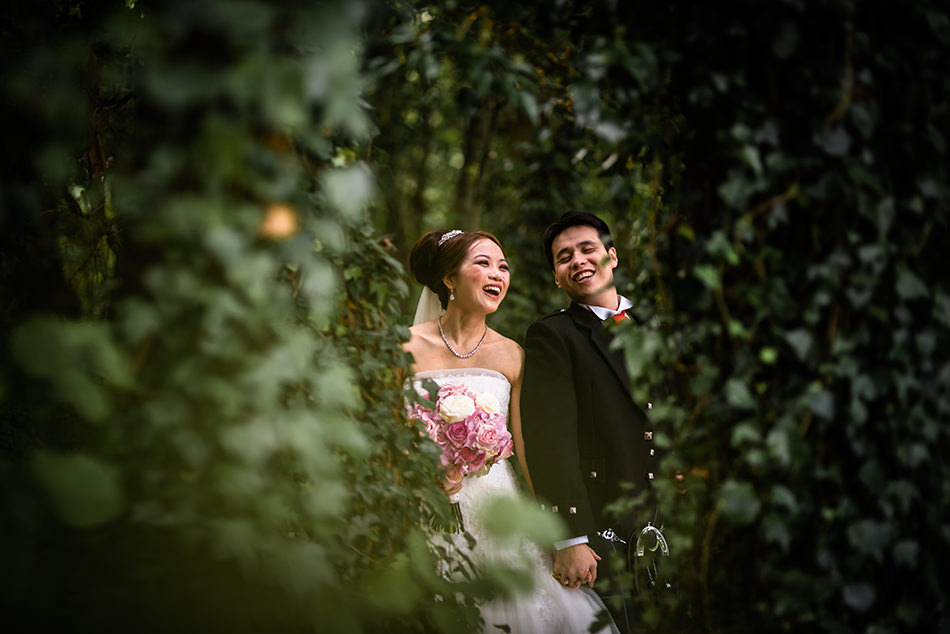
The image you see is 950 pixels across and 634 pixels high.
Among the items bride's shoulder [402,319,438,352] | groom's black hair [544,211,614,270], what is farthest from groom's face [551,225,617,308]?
bride's shoulder [402,319,438,352]

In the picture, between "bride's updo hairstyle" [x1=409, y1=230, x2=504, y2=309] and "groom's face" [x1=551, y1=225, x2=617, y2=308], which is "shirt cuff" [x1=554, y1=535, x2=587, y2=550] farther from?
"bride's updo hairstyle" [x1=409, y1=230, x2=504, y2=309]

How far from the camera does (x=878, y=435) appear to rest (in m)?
1.61

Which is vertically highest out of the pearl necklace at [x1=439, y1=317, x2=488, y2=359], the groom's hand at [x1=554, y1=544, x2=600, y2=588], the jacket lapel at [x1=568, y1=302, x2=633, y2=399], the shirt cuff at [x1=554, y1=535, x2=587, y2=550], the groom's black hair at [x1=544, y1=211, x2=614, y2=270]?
the groom's black hair at [x1=544, y1=211, x2=614, y2=270]

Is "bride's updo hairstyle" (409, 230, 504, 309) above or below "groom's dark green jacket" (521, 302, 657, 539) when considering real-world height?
above

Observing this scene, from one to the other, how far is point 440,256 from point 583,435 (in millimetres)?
1389

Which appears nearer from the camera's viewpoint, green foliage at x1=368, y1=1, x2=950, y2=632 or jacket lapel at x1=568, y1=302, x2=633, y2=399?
green foliage at x1=368, y1=1, x2=950, y2=632

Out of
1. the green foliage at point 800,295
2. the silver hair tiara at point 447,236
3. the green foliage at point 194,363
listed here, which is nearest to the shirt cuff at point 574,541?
the green foliage at point 800,295

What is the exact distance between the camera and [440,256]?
3742 millimetres

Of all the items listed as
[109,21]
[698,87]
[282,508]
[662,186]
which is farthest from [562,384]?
[109,21]

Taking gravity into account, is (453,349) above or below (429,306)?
below

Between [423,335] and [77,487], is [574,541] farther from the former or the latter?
[77,487]

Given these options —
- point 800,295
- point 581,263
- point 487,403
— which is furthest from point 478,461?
point 800,295

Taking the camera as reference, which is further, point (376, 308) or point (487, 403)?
point (487, 403)

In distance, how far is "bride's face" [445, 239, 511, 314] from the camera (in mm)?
3580
